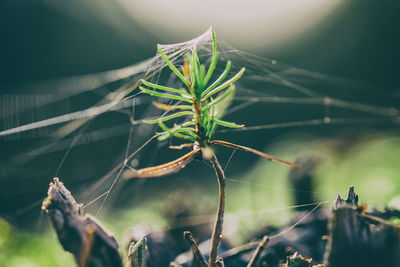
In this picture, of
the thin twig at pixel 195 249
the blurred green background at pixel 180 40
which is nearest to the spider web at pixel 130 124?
the blurred green background at pixel 180 40

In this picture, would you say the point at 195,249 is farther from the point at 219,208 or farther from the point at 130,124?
the point at 130,124

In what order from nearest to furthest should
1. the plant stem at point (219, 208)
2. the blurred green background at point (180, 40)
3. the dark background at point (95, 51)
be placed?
the plant stem at point (219, 208) < the blurred green background at point (180, 40) < the dark background at point (95, 51)

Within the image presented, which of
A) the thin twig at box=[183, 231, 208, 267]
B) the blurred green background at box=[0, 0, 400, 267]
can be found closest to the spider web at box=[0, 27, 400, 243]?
the blurred green background at box=[0, 0, 400, 267]

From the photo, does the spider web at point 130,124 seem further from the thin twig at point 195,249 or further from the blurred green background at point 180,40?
the thin twig at point 195,249

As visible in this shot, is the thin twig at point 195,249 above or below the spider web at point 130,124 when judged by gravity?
below

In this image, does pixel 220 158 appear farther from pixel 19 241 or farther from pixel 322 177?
pixel 19 241

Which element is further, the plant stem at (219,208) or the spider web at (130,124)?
the spider web at (130,124)

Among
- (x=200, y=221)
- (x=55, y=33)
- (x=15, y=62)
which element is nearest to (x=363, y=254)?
(x=200, y=221)

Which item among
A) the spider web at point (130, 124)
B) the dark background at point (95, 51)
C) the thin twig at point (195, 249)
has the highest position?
the dark background at point (95, 51)

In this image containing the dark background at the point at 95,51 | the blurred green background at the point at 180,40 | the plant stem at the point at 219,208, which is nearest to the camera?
the plant stem at the point at 219,208

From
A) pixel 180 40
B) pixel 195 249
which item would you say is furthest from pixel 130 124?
pixel 195 249
